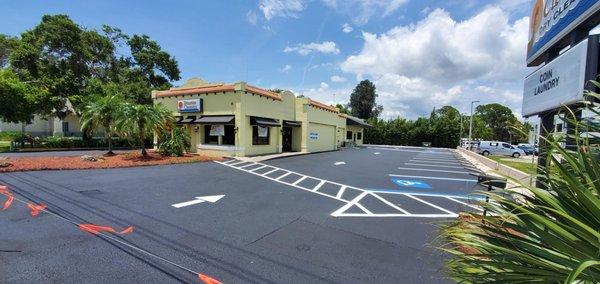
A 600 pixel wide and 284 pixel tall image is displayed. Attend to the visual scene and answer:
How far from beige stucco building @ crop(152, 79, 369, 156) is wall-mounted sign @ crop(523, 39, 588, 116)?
1596cm

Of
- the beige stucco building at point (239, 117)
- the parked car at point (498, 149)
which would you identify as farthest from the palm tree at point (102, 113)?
the parked car at point (498, 149)

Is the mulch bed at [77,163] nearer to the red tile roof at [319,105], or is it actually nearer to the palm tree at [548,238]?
the red tile roof at [319,105]

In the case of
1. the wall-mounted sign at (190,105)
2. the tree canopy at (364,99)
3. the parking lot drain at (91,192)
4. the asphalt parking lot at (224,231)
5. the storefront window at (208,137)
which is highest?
the tree canopy at (364,99)

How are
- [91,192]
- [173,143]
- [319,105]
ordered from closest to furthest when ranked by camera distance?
[91,192], [173,143], [319,105]

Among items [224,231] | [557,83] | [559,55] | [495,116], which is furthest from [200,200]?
[495,116]

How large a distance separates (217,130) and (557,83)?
18.9m

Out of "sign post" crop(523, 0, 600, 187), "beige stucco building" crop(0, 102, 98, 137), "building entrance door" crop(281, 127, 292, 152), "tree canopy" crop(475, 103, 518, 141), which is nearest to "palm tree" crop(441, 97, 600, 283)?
"sign post" crop(523, 0, 600, 187)

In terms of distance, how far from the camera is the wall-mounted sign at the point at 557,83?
496 cm

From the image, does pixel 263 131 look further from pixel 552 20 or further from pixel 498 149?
pixel 498 149

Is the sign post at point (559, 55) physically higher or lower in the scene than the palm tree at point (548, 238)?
higher

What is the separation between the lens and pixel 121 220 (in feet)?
21.1

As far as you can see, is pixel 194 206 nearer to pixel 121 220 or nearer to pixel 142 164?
pixel 121 220

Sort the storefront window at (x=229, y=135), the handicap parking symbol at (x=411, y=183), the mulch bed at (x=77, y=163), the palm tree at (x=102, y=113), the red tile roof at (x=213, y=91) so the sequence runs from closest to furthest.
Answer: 1. the handicap parking symbol at (x=411, y=183)
2. the mulch bed at (x=77, y=163)
3. the palm tree at (x=102, y=113)
4. the red tile roof at (x=213, y=91)
5. the storefront window at (x=229, y=135)

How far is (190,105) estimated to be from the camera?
870 inches
